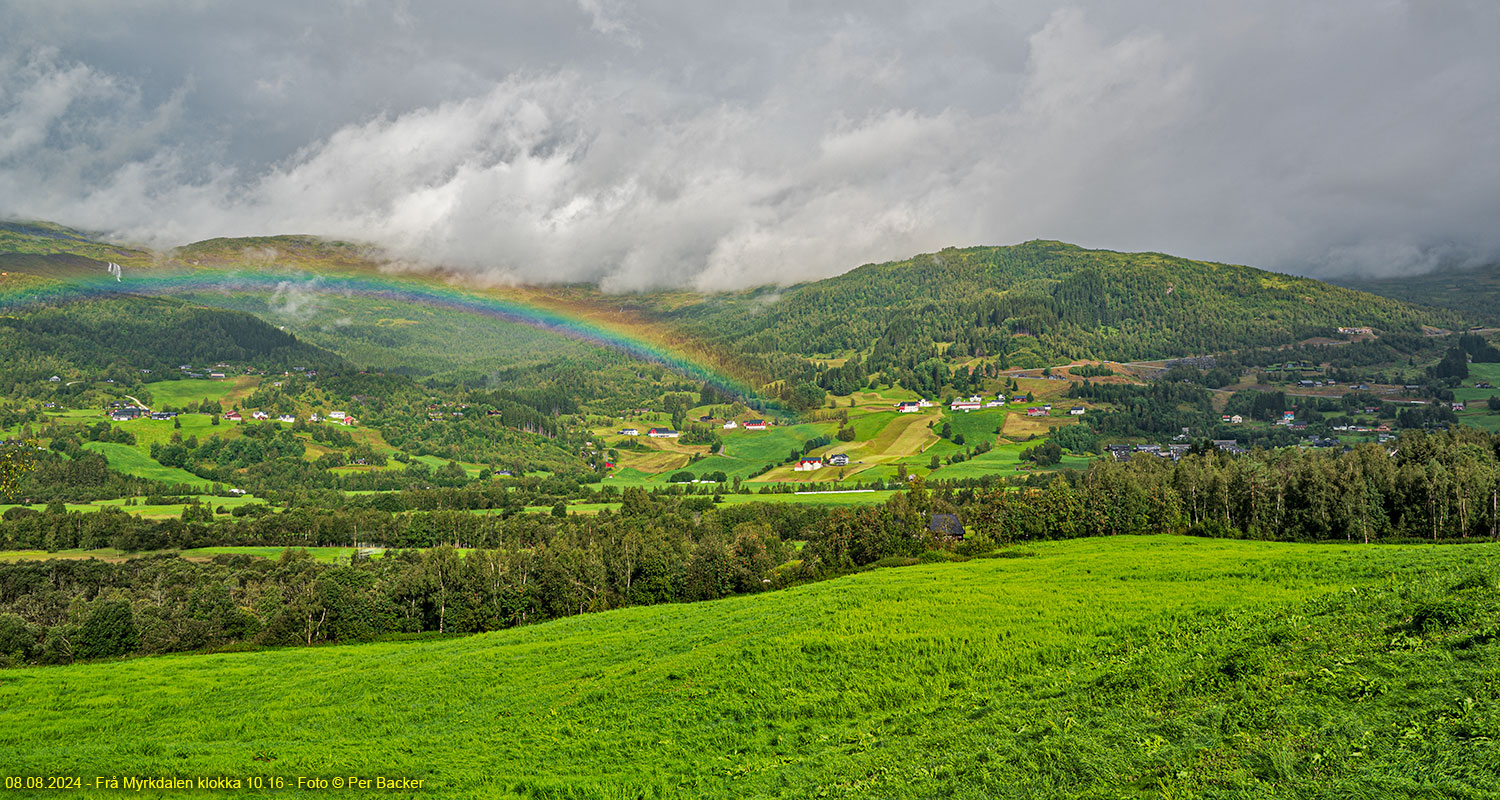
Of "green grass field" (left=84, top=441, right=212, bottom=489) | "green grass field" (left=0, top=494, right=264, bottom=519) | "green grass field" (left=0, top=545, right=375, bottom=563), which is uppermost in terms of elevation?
"green grass field" (left=84, top=441, right=212, bottom=489)

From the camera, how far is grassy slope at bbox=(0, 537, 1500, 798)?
1481cm

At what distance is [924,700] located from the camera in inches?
966

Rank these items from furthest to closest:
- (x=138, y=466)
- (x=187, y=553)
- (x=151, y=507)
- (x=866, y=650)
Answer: (x=138, y=466) < (x=151, y=507) < (x=187, y=553) < (x=866, y=650)

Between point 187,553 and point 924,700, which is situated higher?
point 924,700

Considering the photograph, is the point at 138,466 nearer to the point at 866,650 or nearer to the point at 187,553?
the point at 187,553

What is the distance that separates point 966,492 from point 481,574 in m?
79.5

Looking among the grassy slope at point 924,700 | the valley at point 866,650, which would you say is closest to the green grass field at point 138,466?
the valley at point 866,650

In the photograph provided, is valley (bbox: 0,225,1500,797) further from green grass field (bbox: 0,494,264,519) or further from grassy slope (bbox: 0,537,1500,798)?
green grass field (bbox: 0,494,264,519)

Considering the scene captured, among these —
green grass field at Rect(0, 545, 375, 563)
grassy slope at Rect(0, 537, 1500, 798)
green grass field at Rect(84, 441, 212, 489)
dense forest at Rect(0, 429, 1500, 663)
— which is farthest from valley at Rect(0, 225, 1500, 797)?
green grass field at Rect(84, 441, 212, 489)

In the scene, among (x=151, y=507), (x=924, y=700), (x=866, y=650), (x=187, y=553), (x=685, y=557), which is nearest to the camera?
(x=924, y=700)

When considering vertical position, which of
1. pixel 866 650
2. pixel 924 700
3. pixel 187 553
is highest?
pixel 924 700

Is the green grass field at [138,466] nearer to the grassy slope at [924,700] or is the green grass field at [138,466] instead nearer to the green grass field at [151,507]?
the green grass field at [151,507]

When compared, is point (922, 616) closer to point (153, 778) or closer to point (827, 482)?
point (153, 778)

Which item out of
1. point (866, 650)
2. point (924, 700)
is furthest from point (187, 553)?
point (924, 700)
